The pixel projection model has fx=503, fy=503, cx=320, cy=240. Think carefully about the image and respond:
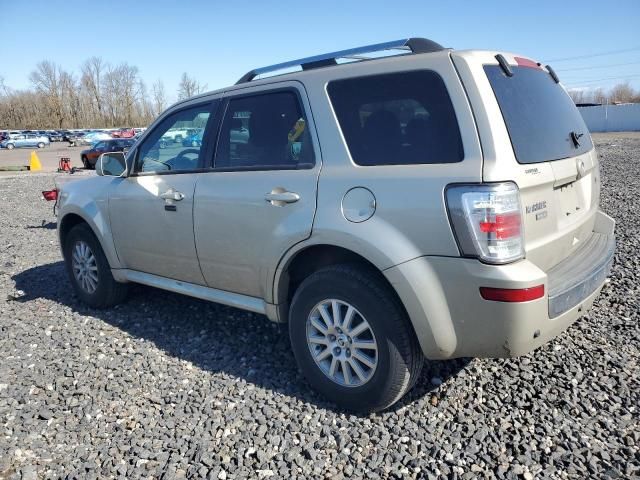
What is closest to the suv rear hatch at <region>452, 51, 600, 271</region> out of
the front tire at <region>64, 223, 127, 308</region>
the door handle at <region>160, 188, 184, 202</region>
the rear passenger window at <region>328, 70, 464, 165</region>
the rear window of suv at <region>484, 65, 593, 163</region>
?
the rear window of suv at <region>484, 65, 593, 163</region>

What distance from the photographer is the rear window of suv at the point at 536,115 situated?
2637 mm

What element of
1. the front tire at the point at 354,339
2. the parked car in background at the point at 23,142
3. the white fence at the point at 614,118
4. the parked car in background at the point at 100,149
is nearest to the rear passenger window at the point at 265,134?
the front tire at the point at 354,339

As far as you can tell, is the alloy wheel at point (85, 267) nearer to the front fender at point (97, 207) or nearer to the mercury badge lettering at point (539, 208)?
the front fender at point (97, 207)

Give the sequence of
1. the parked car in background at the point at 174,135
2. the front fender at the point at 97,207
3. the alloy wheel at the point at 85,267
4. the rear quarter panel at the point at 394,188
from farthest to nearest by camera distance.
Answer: the alloy wheel at the point at 85,267, the front fender at the point at 97,207, the parked car in background at the point at 174,135, the rear quarter panel at the point at 394,188

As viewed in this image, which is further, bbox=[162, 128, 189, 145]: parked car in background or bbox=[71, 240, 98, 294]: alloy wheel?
bbox=[71, 240, 98, 294]: alloy wheel

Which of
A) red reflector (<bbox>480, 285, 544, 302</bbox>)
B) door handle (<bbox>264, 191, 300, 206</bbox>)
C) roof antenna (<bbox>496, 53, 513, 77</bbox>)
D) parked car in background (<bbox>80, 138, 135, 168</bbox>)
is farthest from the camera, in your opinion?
parked car in background (<bbox>80, 138, 135, 168</bbox>)

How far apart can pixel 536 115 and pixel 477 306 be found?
1.19 meters

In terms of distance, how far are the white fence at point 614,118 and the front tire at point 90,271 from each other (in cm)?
4672

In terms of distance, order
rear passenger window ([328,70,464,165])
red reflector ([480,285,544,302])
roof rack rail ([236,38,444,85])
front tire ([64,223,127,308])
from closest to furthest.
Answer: red reflector ([480,285,544,302]) → rear passenger window ([328,70,464,165]) → roof rack rail ([236,38,444,85]) → front tire ([64,223,127,308])

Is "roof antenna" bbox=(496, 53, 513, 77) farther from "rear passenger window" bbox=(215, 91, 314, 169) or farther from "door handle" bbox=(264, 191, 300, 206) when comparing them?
"door handle" bbox=(264, 191, 300, 206)

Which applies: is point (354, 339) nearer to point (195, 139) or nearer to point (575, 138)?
point (575, 138)

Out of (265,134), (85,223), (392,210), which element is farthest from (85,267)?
(392,210)

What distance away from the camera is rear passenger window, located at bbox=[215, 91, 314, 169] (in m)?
3.22

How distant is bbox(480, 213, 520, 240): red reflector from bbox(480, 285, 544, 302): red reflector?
10.0 inches
